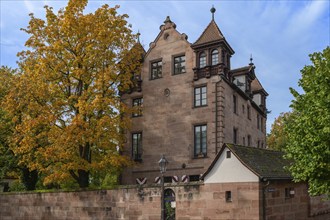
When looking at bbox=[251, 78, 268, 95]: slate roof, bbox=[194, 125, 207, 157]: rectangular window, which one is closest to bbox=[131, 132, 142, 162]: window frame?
bbox=[194, 125, 207, 157]: rectangular window

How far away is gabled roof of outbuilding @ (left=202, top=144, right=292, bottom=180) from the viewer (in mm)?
22011

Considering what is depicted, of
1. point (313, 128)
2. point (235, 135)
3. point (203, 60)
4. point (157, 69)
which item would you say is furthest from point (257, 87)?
point (313, 128)

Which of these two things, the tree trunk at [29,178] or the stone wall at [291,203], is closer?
the stone wall at [291,203]

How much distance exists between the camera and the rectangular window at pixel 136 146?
3416 centimetres

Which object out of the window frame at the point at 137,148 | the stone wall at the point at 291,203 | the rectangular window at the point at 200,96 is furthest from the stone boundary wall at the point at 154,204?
the rectangular window at the point at 200,96

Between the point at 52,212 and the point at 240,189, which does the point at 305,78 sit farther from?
the point at 52,212

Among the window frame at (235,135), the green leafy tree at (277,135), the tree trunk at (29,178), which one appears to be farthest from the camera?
the green leafy tree at (277,135)

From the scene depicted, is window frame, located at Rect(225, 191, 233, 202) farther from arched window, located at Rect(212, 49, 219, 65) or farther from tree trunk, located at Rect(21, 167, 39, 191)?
tree trunk, located at Rect(21, 167, 39, 191)

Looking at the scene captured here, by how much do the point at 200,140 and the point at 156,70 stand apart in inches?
271

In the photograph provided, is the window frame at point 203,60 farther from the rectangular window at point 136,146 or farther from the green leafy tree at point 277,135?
the green leafy tree at point 277,135

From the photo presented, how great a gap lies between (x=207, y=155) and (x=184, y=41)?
8.84 meters

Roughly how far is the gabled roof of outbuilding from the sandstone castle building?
567cm

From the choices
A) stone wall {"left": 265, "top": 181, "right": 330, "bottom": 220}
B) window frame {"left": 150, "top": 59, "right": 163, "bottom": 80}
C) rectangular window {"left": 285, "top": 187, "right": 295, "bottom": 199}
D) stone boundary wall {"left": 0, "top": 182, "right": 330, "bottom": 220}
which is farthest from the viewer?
window frame {"left": 150, "top": 59, "right": 163, "bottom": 80}

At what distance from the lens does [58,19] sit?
31297 millimetres
